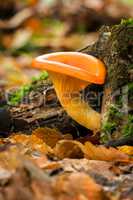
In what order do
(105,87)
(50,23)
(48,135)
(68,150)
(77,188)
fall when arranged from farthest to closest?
(50,23) → (105,87) → (48,135) → (68,150) → (77,188)

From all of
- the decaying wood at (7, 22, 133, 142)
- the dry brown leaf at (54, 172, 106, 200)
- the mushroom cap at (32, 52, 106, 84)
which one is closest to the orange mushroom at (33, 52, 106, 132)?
the mushroom cap at (32, 52, 106, 84)

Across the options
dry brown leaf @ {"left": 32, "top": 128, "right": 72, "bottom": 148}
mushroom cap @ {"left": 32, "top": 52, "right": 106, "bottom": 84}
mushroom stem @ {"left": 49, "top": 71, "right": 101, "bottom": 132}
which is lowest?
dry brown leaf @ {"left": 32, "top": 128, "right": 72, "bottom": 148}

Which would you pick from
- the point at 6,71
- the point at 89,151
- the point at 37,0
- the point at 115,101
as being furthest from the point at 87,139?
the point at 37,0

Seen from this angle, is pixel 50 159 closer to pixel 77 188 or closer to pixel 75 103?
pixel 77 188

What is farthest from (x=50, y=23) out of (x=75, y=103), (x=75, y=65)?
(x=75, y=65)

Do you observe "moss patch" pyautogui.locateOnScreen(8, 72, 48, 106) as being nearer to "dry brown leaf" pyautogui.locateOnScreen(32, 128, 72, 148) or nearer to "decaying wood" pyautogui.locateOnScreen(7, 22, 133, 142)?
"decaying wood" pyautogui.locateOnScreen(7, 22, 133, 142)

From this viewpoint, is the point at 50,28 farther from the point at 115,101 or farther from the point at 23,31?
the point at 115,101

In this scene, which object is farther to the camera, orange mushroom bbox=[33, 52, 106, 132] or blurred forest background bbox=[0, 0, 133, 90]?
blurred forest background bbox=[0, 0, 133, 90]
